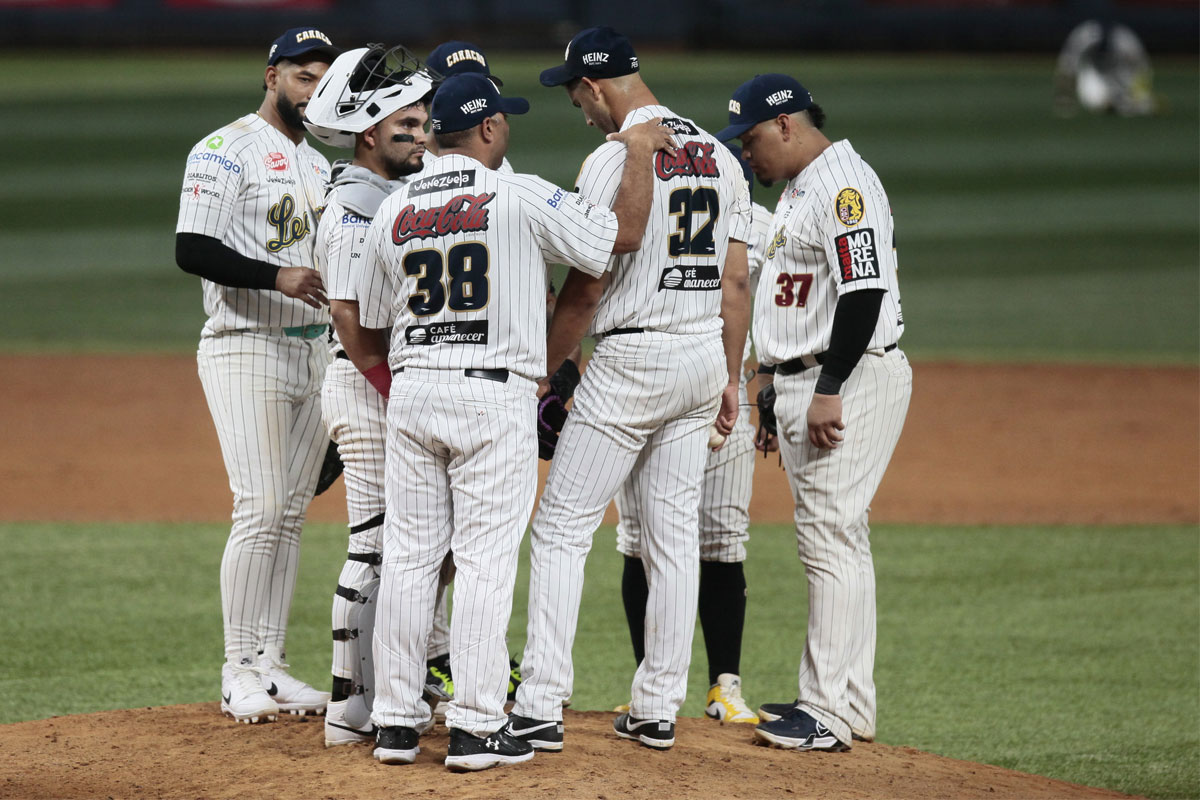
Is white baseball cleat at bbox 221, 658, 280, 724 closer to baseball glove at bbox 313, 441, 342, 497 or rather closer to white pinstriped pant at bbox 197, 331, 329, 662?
white pinstriped pant at bbox 197, 331, 329, 662

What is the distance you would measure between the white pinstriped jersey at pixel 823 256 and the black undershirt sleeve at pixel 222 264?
1687mm

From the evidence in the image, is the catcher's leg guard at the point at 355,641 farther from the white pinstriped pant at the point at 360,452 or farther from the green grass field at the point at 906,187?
the green grass field at the point at 906,187

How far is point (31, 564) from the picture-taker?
7.43 meters

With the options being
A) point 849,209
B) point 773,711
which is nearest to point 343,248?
point 849,209

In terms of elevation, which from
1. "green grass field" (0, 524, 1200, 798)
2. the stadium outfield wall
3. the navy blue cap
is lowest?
"green grass field" (0, 524, 1200, 798)

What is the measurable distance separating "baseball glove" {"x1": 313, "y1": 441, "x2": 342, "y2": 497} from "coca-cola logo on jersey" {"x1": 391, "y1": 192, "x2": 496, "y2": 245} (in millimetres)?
1351

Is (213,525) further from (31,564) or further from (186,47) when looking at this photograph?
(186,47)

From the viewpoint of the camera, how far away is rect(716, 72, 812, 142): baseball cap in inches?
183

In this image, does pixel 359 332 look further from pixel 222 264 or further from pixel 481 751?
pixel 481 751

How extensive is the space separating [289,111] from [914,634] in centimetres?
367

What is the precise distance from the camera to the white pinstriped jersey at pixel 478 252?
3.95 metres

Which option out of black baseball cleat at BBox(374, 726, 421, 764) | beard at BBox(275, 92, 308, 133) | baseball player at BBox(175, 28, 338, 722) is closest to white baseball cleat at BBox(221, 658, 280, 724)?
baseball player at BBox(175, 28, 338, 722)

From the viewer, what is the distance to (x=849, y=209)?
4547 mm

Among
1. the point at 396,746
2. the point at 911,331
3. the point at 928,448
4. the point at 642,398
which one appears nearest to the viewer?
the point at 396,746
